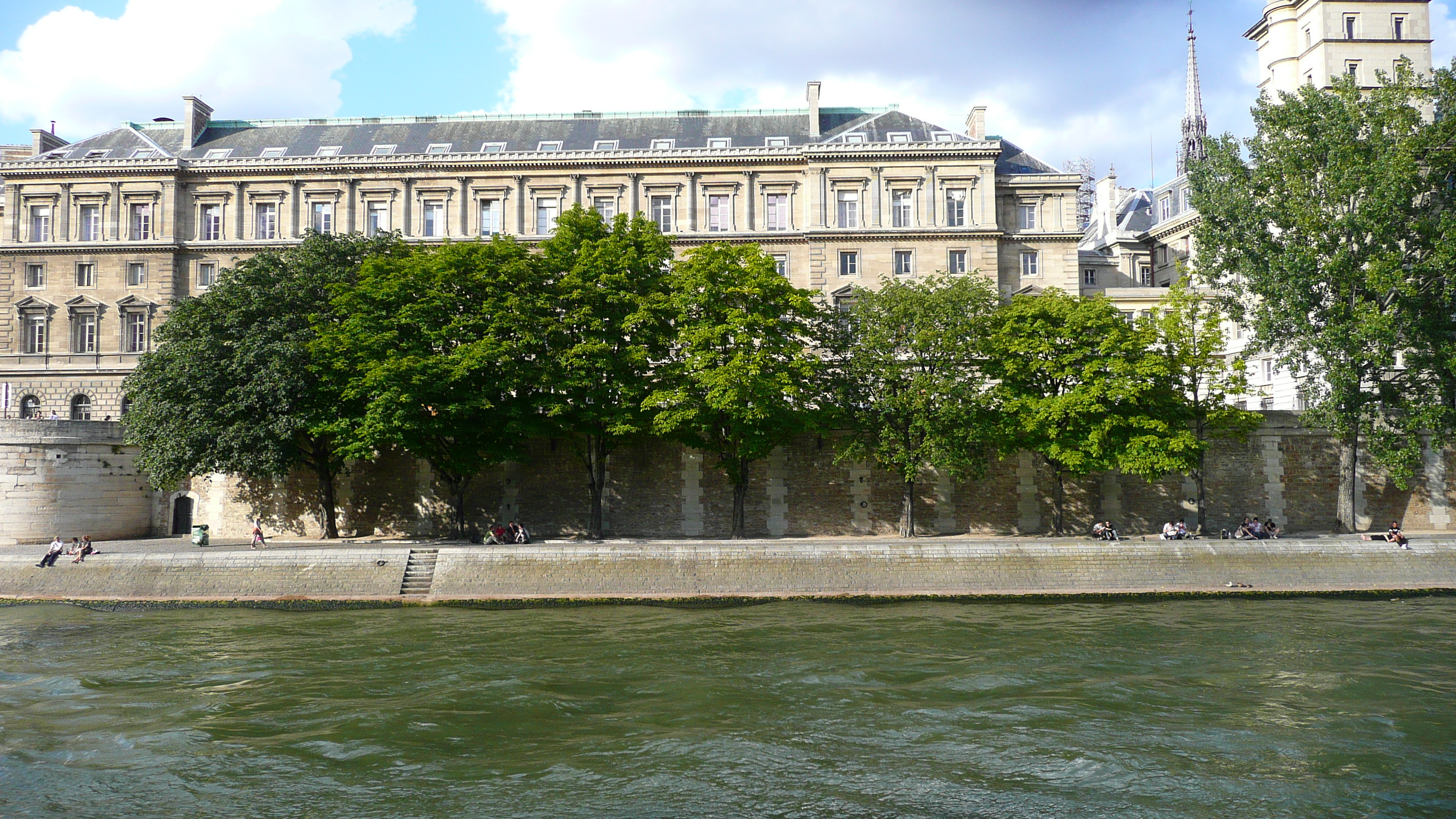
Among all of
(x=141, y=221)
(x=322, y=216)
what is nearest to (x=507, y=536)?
(x=322, y=216)

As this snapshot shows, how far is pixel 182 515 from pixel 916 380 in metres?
31.3

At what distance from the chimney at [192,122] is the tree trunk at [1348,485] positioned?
197ft

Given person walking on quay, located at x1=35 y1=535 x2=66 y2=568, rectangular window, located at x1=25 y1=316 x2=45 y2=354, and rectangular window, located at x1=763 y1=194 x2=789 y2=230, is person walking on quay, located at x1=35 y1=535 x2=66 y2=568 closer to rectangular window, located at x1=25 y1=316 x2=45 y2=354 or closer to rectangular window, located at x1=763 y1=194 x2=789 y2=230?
rectangular window, located at x1=25 y1=316 x2=45 y2=354

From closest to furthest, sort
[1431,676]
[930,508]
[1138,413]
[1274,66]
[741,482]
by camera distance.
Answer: [1431,676] → [1138,413] → [741,482] → [930,508] → [1274,66]

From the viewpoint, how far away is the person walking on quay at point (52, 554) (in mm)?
31891

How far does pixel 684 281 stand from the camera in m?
36.0

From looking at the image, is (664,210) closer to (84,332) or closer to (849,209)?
(849,209)

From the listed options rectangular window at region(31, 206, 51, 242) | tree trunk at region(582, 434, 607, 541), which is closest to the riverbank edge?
tree trunk at region(582, 434, 607, 541)

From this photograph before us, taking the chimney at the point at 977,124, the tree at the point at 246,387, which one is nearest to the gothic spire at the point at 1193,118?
the chimney at the point at 977,124

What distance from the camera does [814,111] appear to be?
56.2 metres

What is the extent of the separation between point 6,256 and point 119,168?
776 cm

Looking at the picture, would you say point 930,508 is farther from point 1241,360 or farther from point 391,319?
point 391,319

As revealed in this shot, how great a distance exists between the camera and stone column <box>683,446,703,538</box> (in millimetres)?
40281

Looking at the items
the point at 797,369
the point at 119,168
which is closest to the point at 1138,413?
the point at 797,369
